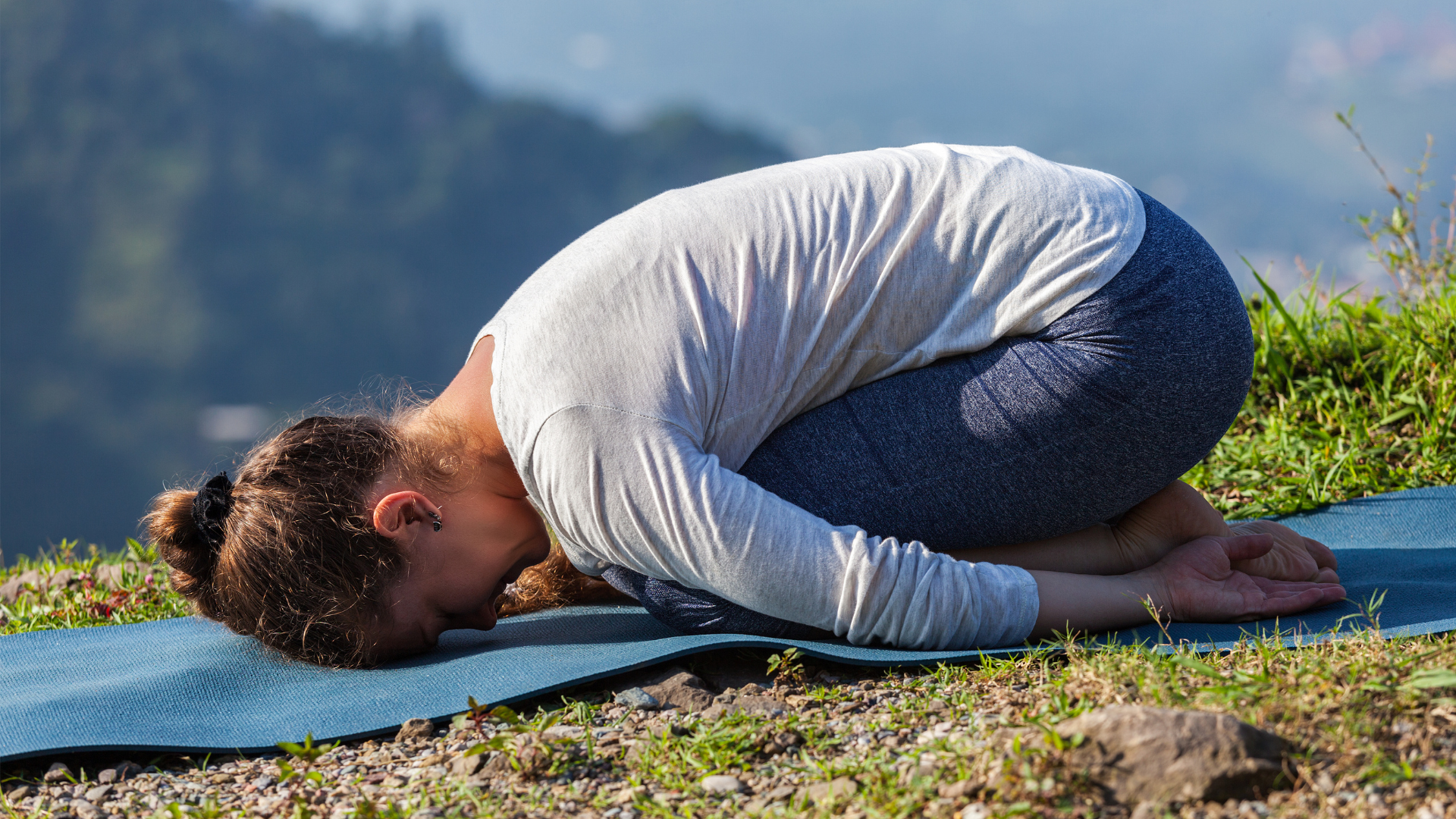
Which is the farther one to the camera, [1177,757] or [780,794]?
[780,794]

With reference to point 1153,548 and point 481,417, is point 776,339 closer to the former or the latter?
point 481,417

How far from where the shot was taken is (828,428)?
2.22m

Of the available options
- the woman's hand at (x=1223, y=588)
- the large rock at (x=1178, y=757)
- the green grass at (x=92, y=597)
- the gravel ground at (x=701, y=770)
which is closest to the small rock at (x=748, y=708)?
the gravel ground at (x=701, y=770)

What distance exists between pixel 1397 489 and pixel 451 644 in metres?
2.80

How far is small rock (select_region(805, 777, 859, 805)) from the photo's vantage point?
148 cm

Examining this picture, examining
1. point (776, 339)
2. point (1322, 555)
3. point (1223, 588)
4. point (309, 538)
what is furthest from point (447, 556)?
point (1322, 555)

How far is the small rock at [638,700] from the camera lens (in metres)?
1.98

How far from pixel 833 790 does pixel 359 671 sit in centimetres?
124

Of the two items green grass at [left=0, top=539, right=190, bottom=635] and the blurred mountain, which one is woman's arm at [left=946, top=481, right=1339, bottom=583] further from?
the blurred mountain

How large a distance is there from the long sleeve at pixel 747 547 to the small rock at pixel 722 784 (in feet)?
1.39

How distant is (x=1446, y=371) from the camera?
3.49 metres

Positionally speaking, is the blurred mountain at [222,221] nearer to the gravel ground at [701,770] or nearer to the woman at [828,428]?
the woman at [828,428]

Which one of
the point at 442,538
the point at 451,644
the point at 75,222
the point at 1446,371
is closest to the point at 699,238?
the point at 442,538

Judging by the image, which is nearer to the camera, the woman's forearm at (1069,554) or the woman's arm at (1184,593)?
the woman's arm at (1184,593)
